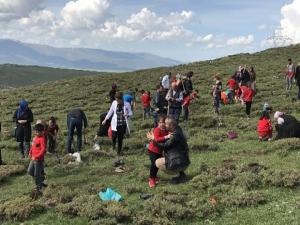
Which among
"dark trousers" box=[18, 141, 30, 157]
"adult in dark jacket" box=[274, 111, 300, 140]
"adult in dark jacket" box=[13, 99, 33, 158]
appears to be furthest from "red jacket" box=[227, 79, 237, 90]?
"adult in dark jacket" box=[13, 99, 33, 158]

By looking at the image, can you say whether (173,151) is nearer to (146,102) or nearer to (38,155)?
(38,155)

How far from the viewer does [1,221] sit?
13.1m

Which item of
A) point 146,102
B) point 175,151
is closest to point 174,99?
point 146,102

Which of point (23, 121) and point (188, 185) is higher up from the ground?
point (23, 121)

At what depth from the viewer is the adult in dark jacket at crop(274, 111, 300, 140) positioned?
19.7 meters

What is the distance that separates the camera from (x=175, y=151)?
48.3 ft

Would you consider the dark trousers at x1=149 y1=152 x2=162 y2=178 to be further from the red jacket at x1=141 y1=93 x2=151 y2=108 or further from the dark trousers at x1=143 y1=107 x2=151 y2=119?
the dark trousers at x1=143 y1=107 x2=151 y2=119

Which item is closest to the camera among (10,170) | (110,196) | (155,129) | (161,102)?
(110,196)

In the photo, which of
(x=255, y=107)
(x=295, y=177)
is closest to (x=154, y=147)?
(x=295, y=177)

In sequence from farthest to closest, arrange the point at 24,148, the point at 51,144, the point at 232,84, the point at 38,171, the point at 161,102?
the point at 232,84, the point at 161,102, the point at 51,144, the point at 24,148, the point at 38,171

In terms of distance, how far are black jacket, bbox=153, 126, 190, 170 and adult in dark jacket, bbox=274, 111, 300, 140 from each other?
22.1ft

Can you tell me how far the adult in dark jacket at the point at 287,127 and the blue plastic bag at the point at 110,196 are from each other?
8828 mm

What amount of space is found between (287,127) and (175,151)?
7107 mm

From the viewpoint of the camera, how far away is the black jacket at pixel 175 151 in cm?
1466
